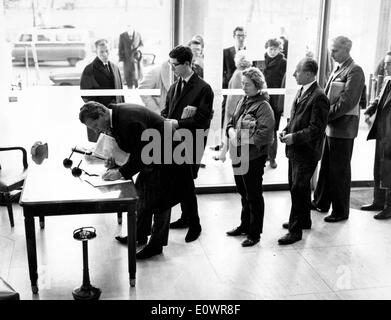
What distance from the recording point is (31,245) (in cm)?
362

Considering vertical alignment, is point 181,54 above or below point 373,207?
above

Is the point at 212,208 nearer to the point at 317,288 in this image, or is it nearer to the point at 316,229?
the point at 316,229

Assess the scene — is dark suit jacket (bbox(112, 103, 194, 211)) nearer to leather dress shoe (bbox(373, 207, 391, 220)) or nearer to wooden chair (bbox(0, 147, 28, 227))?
wooden chair (bbox(0, 147, 28, 227))

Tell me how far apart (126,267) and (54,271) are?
21.6 inches

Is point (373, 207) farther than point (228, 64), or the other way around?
point (228, 64)

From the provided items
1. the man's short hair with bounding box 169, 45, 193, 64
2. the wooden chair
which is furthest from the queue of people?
the wooden chair

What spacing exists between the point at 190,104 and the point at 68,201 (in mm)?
1512

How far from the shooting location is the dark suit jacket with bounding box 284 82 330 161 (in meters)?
4.33

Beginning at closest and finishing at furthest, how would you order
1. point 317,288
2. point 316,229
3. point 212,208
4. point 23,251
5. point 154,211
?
1. point 317,288
2. point 154,211
3. point 23,251
4. point 316,229
5. point 212,208

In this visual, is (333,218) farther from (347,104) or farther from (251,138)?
(251,138)

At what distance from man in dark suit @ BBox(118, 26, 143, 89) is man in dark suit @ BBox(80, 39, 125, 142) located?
109 mm

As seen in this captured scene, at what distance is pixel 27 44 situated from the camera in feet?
17.4

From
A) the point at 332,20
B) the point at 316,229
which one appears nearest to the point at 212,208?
the point at 316,229

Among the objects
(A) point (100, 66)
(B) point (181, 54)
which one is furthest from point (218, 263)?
(A) point (100, 66)
